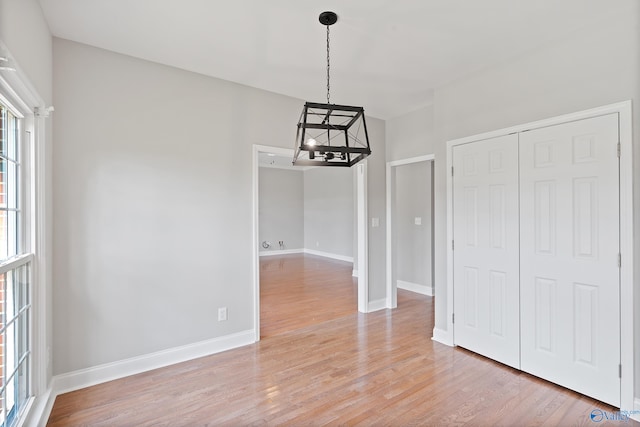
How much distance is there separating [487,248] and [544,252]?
471 millimetres

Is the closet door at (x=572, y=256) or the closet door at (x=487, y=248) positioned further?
the closet door at (x=487, y=248)

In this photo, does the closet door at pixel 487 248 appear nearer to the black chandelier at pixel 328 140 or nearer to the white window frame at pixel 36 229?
the black chandelier at pixel 328 140

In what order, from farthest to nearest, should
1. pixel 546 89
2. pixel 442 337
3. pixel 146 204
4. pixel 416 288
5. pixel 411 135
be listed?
pixel 416 288 → pixel 411 135 → pixel 442 337 → pixel 146 204 → pixel 546 89

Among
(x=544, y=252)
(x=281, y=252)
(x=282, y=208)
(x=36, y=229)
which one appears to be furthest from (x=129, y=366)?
(x=282, y=208)

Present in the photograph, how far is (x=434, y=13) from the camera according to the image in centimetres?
212

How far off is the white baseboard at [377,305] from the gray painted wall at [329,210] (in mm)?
3583

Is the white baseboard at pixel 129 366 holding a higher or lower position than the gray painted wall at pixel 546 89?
lower

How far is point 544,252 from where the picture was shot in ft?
8.36

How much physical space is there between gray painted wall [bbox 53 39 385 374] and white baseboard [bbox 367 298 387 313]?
5.83 feet

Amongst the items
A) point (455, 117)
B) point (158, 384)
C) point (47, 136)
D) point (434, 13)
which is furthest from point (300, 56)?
point (158, 384)

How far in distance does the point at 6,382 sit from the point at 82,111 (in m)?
1.93

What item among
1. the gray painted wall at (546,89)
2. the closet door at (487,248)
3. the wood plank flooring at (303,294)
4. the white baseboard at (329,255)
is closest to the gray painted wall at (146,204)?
the wood plank flooring at (303,294)

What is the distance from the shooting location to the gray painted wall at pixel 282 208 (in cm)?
927

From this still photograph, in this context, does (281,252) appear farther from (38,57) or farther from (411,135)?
(38,57)
